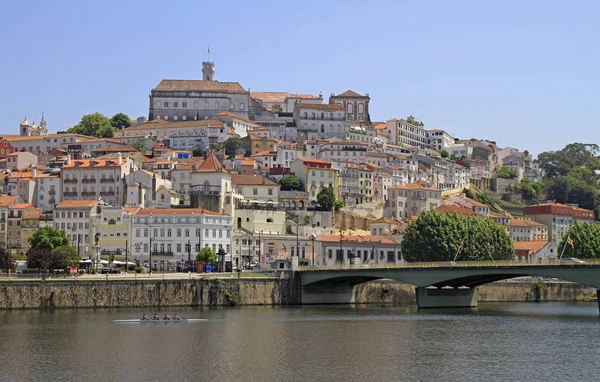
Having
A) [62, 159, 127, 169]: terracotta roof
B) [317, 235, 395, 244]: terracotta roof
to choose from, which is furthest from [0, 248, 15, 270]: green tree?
[317, 235, 395, 244]: terracotta roof

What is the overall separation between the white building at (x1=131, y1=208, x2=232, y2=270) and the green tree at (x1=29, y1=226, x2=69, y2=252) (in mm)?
8222

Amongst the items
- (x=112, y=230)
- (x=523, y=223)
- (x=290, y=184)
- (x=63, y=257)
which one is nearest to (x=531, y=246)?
(x=523, y=223)

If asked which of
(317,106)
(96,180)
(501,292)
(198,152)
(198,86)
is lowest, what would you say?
(501,292)

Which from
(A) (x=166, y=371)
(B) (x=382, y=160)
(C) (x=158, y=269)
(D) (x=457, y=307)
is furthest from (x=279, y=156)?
(A) (x=166, y=371)

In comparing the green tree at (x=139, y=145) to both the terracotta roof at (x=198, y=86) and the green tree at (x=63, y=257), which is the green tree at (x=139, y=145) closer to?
the terracotta roof at (x=198, y=86)

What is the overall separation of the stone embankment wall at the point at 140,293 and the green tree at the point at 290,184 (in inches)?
1580

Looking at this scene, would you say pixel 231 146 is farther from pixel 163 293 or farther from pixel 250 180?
pixel 163 293

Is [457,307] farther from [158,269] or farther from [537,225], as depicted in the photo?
[537,225]

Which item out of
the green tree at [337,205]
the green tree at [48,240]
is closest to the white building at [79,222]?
the green tree at [48,240]

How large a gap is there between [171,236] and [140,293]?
68.8 ft

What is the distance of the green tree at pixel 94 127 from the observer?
165625 millimetres

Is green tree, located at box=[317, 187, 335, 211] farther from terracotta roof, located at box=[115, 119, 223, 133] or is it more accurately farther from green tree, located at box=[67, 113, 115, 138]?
green tree, located at box=[67, 113, 115, 138]

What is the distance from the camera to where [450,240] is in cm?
9538

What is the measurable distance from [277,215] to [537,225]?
4441 centimetres
